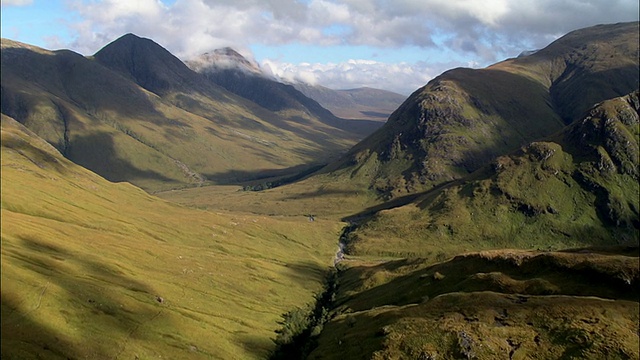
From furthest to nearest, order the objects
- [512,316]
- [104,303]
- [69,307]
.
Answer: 1. [104,303]
2. [512,316]
3. [69,307]

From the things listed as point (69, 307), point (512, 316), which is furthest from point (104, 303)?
point (512, 316)

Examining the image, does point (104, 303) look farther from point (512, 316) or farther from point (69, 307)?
point (512, 316)

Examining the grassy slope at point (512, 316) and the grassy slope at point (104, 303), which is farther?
the grassy slope at point (512, 316)

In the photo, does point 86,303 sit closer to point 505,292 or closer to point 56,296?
point 56,296

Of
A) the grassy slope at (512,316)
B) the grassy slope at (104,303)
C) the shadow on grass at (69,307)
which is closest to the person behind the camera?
the shadow on grass at (69,307)

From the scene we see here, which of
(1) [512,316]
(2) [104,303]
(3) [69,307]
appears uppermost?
(1) [512,316]

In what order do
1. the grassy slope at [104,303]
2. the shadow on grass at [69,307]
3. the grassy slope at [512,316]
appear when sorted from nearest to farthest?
the shadow on grass at [69,307] < the grassy slope at [104,303] < the grassy slope at [512,316]

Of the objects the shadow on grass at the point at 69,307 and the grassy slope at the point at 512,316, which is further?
the grassy slope at the point at 512,316

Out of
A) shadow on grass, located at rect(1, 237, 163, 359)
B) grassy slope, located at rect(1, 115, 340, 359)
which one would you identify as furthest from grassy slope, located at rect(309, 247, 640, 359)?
shadow on grass, located at rect(1, 237, 163, 359)

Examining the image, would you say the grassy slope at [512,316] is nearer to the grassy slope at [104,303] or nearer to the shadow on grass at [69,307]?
the grassy slope at [104,303]

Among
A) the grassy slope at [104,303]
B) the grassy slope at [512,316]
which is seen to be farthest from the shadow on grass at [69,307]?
the grassy slope at [512,316]

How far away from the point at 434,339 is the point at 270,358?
5427cm

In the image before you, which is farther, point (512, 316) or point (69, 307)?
point (512, 316)

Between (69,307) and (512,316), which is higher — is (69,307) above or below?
below
